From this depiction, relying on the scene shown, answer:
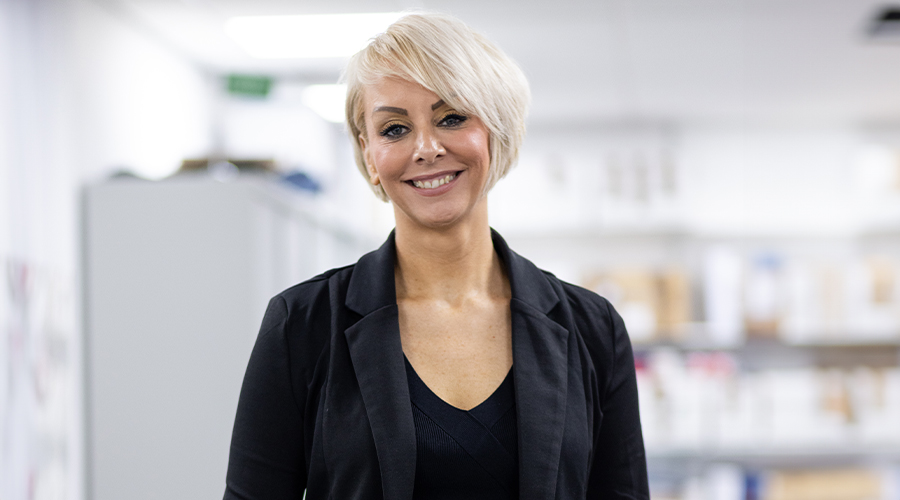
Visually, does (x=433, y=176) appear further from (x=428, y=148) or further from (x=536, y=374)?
(x=536, y=374)

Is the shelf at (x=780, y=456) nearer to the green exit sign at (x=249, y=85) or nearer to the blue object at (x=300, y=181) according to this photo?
the blue object at (x=300, y=181)

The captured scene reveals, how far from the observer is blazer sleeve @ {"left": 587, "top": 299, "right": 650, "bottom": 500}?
1.21 meters

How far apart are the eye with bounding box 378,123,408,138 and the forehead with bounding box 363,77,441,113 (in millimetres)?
29

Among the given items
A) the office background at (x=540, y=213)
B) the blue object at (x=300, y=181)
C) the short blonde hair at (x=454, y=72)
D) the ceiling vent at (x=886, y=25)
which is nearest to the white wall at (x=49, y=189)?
the office background at (x=540, y=213)

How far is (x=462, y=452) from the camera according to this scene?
1084mm

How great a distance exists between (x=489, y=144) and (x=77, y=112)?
1954 mm

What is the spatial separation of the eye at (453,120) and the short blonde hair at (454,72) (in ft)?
0.05

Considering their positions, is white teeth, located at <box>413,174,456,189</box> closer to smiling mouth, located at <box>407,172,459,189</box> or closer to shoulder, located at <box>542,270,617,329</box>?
smiling mouth, located at <box>407,172,459,189</box>

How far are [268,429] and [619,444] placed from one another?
489 millimetres

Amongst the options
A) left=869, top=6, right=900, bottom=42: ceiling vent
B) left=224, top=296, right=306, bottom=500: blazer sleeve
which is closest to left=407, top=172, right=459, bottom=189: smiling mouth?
left=224, top=296, right=306, bottom=500: blazer sleeve

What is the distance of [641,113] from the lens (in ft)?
15.1

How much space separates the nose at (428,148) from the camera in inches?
43.8

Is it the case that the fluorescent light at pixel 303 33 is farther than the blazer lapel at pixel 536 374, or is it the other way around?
the fluorescent light at pixel 303 33

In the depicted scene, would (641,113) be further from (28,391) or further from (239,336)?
(28,391)
